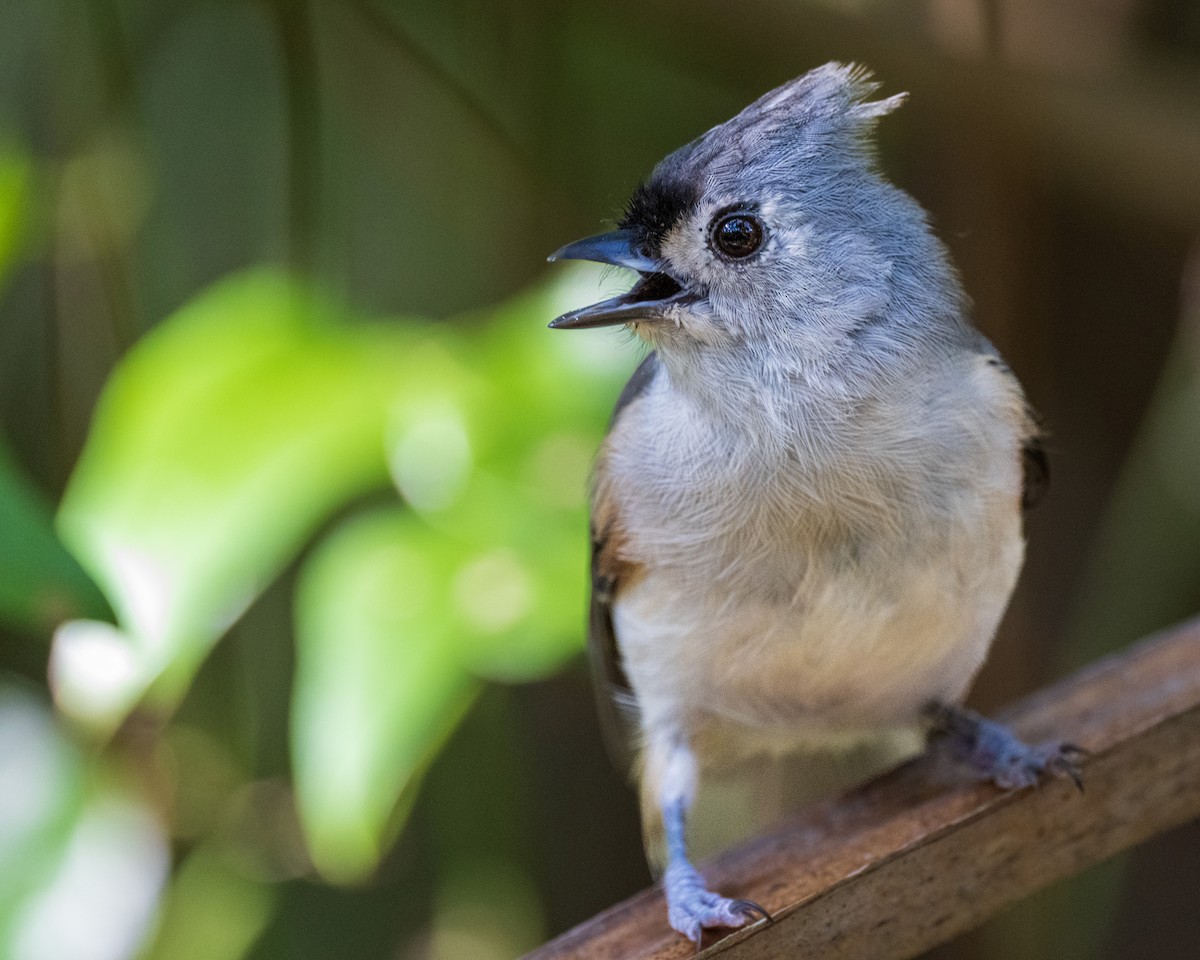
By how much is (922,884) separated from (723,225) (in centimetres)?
72

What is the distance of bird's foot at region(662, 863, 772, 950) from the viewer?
1399 millimetres

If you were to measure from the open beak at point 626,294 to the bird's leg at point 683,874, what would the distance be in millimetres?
618

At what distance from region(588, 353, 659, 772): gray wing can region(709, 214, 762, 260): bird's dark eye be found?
28cm

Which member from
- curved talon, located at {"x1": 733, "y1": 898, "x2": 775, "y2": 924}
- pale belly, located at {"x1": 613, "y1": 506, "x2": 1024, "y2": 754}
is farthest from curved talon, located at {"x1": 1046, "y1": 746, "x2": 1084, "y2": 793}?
curved talon, located at {"x1": 733, "y1": 898, "x2": 775, "y2": 924}

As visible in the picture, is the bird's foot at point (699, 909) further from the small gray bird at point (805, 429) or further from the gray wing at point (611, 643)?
the gray wing at point (611, 643)

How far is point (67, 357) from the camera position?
2799mm

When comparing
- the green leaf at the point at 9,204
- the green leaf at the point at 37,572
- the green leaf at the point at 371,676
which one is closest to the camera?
the green leaf at the point at 37,572

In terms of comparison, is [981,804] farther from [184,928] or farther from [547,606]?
[184,928]

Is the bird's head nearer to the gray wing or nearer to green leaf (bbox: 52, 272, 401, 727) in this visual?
the gray wing

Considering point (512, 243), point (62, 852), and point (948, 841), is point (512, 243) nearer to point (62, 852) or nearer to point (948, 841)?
point (62, 852)

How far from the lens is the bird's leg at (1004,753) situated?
164 cm

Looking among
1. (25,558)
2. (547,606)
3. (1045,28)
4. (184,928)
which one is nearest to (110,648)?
(25,558)

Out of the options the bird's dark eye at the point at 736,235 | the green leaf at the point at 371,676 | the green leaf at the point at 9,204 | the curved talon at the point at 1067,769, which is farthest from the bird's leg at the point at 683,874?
the green leaf at the point at 9,204

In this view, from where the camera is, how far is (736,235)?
1.44 m
